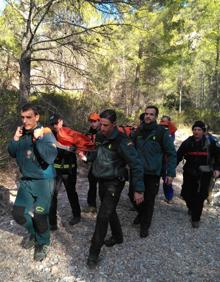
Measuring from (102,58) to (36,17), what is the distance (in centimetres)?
215

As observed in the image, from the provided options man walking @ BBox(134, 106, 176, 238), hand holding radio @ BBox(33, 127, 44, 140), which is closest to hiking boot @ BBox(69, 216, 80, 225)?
man walking @ BBox(134, 106, 176, 238)

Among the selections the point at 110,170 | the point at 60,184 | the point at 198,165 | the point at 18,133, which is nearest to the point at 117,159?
the point at 110,170

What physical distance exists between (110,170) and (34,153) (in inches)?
38.0

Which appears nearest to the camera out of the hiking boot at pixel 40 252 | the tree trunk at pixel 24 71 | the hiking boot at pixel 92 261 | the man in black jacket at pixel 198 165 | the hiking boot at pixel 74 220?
the hiking boot at pixel 92 261

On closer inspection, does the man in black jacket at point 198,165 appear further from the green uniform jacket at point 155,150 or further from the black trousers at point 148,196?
the black trousers at point 148,196

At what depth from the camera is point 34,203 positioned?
490cm

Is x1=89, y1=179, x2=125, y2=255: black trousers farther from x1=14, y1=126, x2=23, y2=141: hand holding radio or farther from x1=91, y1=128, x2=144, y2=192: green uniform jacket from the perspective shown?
x1=14, y1=126, x2=23, y2=141: hand holding radio

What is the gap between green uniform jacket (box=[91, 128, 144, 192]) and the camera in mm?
4906

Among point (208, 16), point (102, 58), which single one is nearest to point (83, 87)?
point (102, 58)

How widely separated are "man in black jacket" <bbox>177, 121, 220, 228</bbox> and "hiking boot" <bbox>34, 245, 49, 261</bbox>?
2732mm

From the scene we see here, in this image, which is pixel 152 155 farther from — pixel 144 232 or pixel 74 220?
pixel 74 220

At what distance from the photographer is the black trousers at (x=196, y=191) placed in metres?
6.64

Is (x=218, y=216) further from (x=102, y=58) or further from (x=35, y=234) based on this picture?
(x=102, y=58)

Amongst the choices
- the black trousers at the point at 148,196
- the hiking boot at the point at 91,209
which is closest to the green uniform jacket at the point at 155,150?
the black trousers at the point at 148,196
